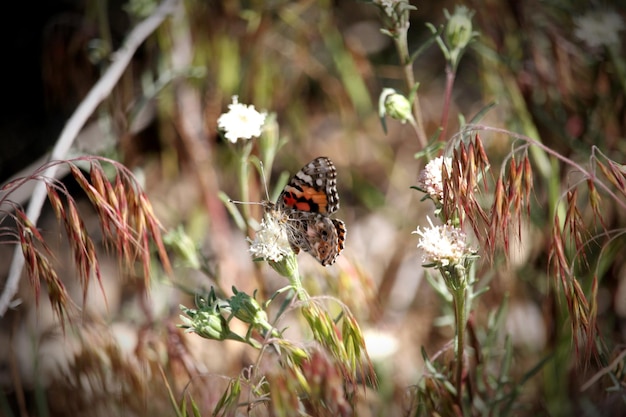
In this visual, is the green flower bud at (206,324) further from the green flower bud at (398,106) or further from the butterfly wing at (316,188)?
the green flower bud at (398,106)

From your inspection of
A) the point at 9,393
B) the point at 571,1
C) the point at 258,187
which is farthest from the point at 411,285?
the point at 9,393

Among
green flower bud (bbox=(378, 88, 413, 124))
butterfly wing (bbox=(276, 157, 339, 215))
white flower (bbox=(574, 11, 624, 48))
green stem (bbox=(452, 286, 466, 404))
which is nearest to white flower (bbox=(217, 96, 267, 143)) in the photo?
butterfly wing (bbox=(276, 157, 339, 215))

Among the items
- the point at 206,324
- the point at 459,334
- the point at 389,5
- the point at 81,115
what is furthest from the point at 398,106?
the point at 81,115

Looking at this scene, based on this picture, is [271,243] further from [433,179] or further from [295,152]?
[295,152]

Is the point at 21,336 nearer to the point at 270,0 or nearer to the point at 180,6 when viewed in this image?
the point at 180,6

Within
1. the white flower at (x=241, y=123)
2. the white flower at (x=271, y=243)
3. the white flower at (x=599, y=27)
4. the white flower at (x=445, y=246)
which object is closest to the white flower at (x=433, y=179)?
→ the white flower at (x=445, y=246)
